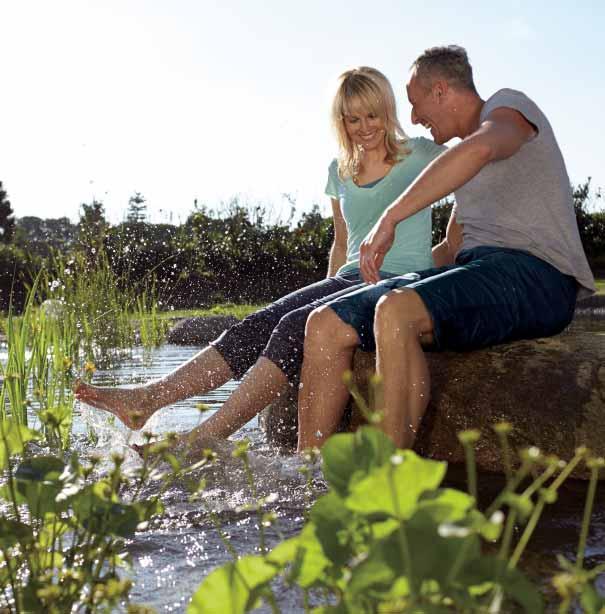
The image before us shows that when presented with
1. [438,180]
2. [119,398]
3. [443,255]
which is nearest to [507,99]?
[438,180]

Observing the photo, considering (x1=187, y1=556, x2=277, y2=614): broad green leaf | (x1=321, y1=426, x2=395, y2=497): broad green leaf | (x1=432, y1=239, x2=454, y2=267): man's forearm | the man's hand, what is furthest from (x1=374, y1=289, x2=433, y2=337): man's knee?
(x1=187, y1=556, x2=277, y2=614): broad green leaf

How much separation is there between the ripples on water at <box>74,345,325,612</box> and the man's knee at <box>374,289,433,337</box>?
549mm

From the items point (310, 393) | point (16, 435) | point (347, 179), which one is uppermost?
point (347, 179)

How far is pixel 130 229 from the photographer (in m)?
13.2

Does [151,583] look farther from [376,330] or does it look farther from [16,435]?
[376,330]

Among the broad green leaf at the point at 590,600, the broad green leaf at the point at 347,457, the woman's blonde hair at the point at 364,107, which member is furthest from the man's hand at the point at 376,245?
the broad green leaf at the point at 590,600

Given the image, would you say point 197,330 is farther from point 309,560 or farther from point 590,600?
point 590,600

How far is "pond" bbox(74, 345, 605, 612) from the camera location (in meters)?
1.97

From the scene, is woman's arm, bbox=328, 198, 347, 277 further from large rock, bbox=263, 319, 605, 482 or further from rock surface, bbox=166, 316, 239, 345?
rock surface, bbox=166, 316, 239, 345

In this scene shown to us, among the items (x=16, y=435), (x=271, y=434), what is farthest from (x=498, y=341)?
(x=16, y=435)

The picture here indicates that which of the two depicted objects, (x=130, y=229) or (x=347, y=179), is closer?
(x=347, y=179)

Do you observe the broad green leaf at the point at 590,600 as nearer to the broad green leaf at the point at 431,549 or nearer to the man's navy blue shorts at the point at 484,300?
the broad green leaf at the point at 431,549

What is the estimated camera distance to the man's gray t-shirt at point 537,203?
10.2 ft

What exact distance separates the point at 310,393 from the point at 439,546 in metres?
2.20
